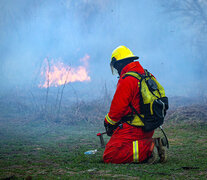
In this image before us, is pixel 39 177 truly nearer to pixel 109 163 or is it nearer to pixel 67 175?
pixel 67 175

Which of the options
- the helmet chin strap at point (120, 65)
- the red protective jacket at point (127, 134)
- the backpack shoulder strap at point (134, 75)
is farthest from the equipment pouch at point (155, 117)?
the helmet chin strap at point (120, 65)

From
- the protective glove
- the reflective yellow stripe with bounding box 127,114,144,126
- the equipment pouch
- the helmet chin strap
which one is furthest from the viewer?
the helmet chin strap

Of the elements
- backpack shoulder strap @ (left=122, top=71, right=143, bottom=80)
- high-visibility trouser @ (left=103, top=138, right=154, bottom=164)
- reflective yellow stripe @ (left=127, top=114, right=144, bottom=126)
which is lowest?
high-visibility trouser @ (left=103, top=138, right=154, bottom=164)

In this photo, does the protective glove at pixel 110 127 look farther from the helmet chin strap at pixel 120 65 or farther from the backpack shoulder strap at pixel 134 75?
the helmet chin strap at pixel 120 65

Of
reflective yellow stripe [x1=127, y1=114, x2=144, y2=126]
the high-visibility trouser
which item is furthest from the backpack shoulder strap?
the high-visibility trouser

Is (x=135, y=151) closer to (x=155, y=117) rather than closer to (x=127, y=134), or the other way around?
(x=127, y=134)

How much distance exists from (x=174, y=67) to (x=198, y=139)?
41307 mm

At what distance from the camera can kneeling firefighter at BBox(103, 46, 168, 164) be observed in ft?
11.7

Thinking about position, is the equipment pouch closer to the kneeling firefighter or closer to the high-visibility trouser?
the kneeling firefighter

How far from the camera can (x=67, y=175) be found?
2945 millimetres

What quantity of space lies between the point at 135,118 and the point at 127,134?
0.28 meters

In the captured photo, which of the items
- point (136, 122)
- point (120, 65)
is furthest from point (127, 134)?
point (120, 65)

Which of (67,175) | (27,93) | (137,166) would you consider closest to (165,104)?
(137,166)

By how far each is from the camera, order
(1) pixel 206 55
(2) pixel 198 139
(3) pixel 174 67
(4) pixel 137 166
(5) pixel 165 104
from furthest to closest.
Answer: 1. (3) pixel 174 67
2. (1) pixel 206 55
3. (2) pixel 198 139
4. (5) pixel 165 104
5. (4) pixel 137 166
